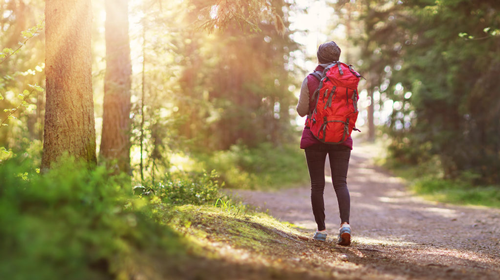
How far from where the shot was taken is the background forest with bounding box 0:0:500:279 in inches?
107

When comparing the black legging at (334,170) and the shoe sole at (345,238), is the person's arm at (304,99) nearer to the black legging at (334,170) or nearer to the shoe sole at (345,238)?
the black legging at (334,170)

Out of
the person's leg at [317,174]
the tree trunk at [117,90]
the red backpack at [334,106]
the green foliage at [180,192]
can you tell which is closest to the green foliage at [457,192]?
the person's leg at [317,174]

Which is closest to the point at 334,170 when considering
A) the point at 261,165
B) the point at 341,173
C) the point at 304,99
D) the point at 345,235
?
the point at 341,173

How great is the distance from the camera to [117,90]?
698 centimetres

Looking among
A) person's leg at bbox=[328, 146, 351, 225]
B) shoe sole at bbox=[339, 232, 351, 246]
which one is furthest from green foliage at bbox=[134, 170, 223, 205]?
shoe sole at bbox=[339, 232, 351, 246]

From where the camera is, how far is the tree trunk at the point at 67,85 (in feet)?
13.2

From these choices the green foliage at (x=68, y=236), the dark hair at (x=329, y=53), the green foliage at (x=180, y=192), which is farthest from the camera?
the green foliage at (x=180, y=192)

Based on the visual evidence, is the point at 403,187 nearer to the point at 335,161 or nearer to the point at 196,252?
the point at 335,161

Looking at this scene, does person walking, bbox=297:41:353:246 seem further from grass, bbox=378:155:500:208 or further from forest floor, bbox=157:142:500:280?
grass, bbox=378:155:500:208

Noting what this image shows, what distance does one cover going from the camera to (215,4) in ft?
17.2

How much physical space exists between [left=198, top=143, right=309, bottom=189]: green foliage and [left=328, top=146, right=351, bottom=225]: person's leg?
7047mm

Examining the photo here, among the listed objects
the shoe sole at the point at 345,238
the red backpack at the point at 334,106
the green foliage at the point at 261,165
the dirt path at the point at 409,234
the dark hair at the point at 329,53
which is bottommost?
the dirt path at the point at 409,234

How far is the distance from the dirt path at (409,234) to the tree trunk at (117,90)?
8.43ft

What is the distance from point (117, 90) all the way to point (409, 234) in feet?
18.7
